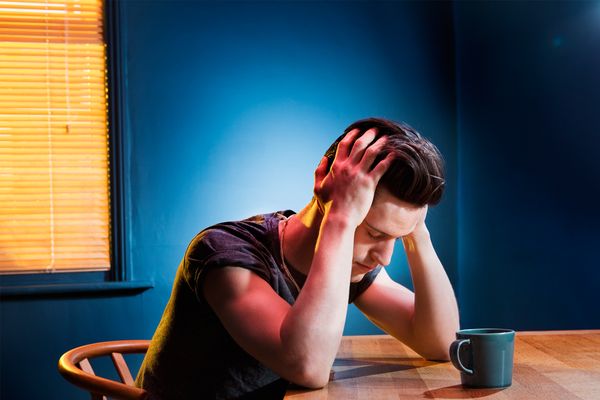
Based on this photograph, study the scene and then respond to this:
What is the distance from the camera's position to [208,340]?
1361 mm

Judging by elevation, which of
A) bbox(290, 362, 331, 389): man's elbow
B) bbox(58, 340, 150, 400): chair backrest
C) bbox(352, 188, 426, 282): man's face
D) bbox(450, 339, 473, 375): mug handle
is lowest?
bbox(58, 340, 150, 400): chair backrest

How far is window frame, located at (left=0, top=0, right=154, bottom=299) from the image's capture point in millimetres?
2922

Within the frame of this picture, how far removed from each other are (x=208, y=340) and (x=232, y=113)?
5.89ft

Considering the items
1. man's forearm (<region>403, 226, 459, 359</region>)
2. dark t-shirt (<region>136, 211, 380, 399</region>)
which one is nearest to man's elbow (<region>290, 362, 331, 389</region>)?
dark t-shirt (<region>136, 211, 380, 399</region>)

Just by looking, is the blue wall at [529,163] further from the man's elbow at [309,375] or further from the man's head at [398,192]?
the man's elbow at [309,375]

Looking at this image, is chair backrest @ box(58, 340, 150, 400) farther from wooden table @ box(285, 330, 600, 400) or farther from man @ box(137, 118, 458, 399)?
wooden table @ box(285, 330, 600, 400)

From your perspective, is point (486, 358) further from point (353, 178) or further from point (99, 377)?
point (99, 377)

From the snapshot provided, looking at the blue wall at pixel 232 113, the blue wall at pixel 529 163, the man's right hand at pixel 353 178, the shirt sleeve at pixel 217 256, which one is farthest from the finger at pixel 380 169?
the blue wall at pixel 232 113

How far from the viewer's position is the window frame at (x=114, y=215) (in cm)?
292

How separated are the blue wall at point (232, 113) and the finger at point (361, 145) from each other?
1664mm

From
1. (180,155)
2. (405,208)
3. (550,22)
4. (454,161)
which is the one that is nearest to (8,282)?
(180,155)

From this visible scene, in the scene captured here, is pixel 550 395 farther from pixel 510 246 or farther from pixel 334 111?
pixel 334 111

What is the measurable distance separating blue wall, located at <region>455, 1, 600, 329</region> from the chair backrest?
1640mm

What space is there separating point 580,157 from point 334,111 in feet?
3.26
